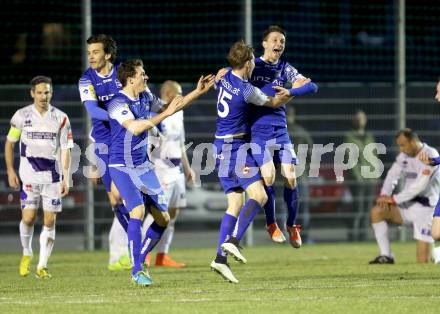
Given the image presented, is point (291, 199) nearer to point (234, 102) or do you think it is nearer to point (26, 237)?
point (234, 102)

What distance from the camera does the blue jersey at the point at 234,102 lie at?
11.4 meters

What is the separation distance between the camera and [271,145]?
39.5 ft

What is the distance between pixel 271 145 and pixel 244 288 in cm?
190

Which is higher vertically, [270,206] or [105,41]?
[105,41]

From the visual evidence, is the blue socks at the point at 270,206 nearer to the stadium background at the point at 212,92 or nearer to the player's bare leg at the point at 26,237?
the player's bare leg at the point at 26,237

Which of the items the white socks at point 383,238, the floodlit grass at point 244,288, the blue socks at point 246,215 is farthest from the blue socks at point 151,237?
the white socks at point 383,238

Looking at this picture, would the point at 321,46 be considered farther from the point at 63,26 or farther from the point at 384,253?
the point at 384,253

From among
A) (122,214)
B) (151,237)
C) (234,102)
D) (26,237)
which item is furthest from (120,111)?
(26,237)

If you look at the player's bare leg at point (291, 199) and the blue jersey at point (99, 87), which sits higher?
the blue jersey at point (99, 87)

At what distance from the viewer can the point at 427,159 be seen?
14141 mm

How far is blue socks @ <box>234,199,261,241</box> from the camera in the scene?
1141cm

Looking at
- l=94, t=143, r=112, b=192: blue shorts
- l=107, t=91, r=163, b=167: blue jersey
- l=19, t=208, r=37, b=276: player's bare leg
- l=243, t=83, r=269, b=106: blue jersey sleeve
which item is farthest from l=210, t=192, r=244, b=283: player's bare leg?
l=19, t=208, r=37, b=276: player's bare leg

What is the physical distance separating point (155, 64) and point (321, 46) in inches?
118

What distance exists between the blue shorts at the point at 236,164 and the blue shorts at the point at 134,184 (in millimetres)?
739
